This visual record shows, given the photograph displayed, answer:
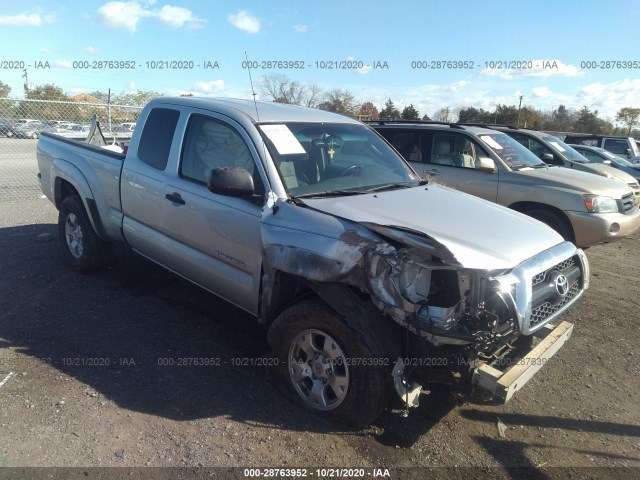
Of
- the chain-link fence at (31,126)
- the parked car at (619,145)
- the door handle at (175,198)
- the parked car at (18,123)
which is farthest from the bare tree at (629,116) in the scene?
the door handle at (175,198)

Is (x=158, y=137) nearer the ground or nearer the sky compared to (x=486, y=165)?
nearer the sky

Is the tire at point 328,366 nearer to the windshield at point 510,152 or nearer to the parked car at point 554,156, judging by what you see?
the windshield at point 510,152

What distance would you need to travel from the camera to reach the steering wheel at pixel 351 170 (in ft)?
12.9

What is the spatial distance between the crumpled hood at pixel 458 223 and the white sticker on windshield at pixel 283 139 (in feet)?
1.78

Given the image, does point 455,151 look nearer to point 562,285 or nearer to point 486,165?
point 486,165

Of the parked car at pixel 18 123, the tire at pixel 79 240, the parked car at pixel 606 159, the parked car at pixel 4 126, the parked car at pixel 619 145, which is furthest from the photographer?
the parked car at pixel 619 145

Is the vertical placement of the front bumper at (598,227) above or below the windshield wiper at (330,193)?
below

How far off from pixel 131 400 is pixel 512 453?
2.56 m

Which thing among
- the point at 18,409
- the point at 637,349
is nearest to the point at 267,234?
the point at 18,409

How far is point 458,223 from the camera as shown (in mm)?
3264

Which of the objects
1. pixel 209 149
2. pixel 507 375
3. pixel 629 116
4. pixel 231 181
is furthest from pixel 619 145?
pixel 629 116

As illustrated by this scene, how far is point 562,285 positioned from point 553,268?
0.13 m

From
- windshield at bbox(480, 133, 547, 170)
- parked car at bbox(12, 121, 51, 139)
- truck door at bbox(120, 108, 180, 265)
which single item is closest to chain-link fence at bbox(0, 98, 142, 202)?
parked car at bbox(12, 121, 51, 139)

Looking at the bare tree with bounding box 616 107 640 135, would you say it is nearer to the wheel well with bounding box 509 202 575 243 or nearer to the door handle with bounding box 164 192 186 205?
the wheel well with bounding box 509 202 575 243
